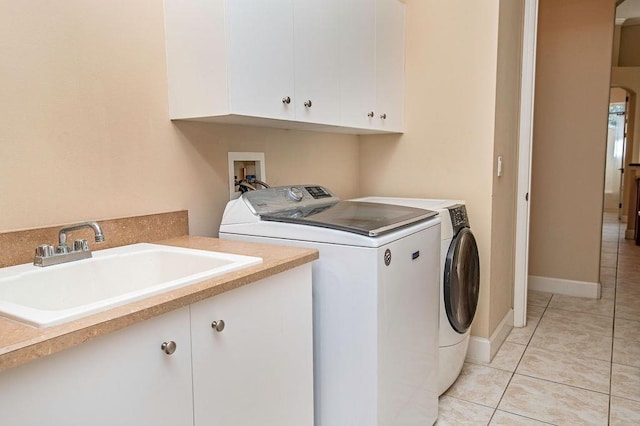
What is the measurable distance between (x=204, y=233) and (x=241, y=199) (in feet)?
0.81

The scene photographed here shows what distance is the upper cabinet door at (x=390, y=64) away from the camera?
2350 mm

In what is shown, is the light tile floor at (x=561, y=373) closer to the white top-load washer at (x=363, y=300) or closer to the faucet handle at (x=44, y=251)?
the white top-load washer at (x=363, y=300)

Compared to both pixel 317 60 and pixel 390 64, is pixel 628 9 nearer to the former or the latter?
pixel 390 64

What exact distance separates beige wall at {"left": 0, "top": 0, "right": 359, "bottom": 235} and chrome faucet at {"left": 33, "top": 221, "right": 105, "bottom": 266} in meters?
0.13

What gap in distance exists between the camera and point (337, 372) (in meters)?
1.58

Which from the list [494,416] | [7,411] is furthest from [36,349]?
[494,416]

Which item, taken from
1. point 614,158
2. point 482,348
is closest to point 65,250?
point 482,348

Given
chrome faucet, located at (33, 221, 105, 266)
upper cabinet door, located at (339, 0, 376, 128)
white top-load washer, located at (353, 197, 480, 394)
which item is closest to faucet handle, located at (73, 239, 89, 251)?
chrome faucet, located at (33, 221, 105, 266)

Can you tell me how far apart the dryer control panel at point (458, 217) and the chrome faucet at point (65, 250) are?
1.52 m

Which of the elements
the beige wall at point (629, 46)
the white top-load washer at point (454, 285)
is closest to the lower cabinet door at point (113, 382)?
the white top-load washer at point (454, 285)

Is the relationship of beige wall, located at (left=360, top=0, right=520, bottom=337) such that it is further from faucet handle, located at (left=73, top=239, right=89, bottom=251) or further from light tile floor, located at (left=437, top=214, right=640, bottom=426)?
faucet handle, located at (left=73, top=239, right=89, bottom=251)

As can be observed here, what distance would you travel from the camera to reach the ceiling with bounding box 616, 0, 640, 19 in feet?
18.7

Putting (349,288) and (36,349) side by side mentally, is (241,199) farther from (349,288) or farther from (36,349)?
(36,349)

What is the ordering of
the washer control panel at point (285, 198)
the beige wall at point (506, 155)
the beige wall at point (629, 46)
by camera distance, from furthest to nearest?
the beige wall at point (629, 46) → the beige wall at point (506, 155) → the washer control panel at point (285, 198)
